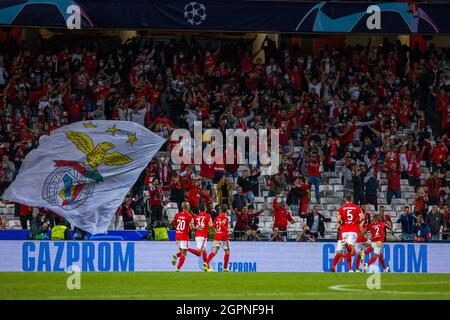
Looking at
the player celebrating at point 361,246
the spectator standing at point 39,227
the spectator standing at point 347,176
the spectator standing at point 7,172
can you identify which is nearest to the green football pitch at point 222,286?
the player celebrating at point 361,246

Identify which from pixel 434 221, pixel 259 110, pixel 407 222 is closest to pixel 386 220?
pixel 407 222

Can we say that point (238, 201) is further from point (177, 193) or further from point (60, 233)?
point (60, 233)

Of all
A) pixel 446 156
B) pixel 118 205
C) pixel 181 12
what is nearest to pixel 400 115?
pixel 446 156

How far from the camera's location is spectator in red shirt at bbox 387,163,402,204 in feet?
92.9

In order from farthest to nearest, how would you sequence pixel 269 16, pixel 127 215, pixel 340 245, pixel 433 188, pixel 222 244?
pixel 269 16
pixel 433 188
pixel 127 215
pixel 222 244
pixel 340 245

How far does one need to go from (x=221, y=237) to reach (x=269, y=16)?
674cm

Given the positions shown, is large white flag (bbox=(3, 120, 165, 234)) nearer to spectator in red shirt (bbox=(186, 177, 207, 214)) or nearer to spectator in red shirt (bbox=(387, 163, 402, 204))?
spectator in red shirt (bbox=(186, 177, 207, 214))

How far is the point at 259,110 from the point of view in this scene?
30234mm

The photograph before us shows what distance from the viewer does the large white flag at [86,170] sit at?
2458 centimetres

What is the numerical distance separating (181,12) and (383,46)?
7.24m

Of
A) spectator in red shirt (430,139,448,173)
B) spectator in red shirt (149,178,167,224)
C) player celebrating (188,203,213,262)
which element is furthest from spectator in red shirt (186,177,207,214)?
spectator in red shirt (430,139,448,173)

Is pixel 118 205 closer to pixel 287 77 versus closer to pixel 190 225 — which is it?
pixel 190 225

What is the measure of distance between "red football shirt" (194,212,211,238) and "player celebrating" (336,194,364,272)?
2953 mm

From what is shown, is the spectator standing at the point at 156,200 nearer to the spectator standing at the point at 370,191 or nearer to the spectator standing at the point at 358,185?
the spectator standing at the point at 358,185
